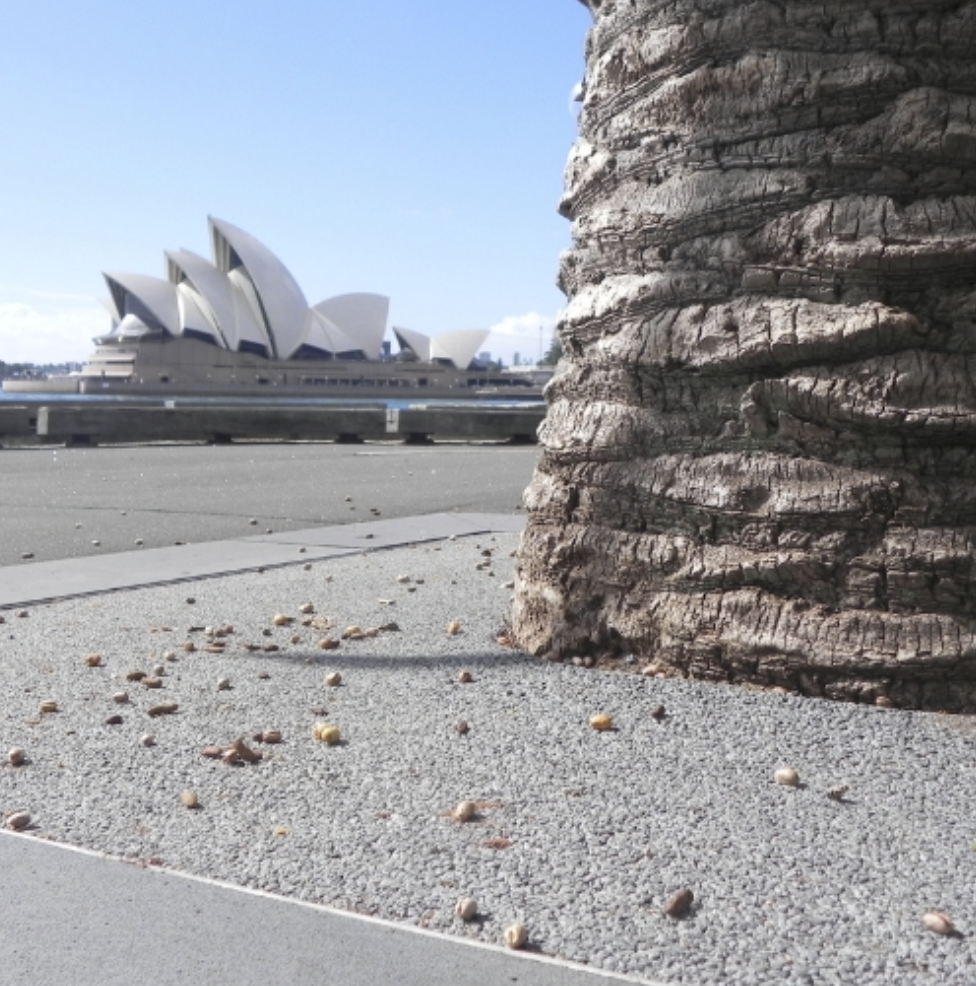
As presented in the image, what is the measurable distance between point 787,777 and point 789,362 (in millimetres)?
1290

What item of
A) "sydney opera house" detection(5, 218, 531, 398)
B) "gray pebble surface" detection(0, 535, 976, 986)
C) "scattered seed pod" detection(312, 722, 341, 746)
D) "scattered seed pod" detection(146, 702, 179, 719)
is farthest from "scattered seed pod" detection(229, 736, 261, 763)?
"sydney opera house" detection(5, 218, 531, 398)

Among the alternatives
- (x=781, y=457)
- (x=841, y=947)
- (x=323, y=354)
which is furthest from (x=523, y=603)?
(x=323, y=354)

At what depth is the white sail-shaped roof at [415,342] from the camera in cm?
10375

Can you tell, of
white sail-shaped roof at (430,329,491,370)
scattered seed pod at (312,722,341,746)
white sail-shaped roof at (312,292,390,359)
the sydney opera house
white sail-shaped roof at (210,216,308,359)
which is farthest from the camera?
white sail-shaped roof at (430,329,491,370)

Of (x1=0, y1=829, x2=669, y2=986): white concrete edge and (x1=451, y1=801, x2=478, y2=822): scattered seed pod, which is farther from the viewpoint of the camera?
(x1=451, y1=801, x2=478, y2=822): scattered seed pod

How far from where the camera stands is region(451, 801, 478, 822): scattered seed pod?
9.21 feet

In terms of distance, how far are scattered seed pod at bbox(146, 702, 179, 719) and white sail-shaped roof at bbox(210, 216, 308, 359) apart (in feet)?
232

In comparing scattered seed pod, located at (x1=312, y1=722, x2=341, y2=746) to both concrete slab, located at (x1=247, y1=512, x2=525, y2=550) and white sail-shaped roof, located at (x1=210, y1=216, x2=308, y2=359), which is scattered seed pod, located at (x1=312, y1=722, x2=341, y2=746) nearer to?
concrete slab, located at (x1=247, y1=512, x2=525, y2=550)

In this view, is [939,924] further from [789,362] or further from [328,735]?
[789,362]

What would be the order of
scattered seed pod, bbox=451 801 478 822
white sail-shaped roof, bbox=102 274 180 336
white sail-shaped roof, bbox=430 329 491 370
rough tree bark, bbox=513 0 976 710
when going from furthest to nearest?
white sail-shaped roof, bbox=430 329 491 370 < white sail-shaped roof, bbox=102 274 180 336 < rough tree bark, bbox=513 0 976 710 < scattered seed pod, bbox=451 801 478 822

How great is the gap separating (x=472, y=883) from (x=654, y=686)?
1.51 metres

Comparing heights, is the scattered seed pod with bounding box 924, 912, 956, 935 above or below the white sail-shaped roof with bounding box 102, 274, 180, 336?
below

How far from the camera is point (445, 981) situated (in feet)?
6.91

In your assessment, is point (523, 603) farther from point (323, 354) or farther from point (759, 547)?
point (323, 354)
